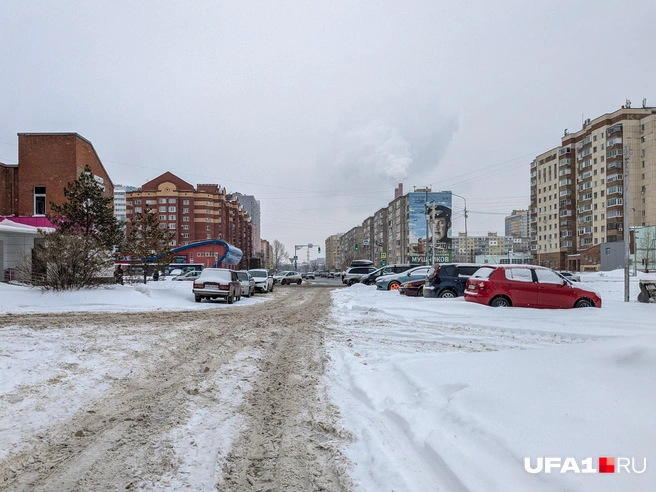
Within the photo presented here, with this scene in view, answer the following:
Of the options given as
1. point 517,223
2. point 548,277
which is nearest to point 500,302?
point 548,277

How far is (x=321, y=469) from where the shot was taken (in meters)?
3.35

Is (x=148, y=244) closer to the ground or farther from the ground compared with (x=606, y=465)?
farther from the ground

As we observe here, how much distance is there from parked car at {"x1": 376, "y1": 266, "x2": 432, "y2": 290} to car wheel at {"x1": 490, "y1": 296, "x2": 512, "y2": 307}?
11610mm

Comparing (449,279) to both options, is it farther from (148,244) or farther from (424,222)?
(424,222)

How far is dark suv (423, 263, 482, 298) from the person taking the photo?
1747 centimetres

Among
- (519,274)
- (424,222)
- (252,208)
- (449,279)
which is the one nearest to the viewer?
(519,274)

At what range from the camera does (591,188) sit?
79.8 metres

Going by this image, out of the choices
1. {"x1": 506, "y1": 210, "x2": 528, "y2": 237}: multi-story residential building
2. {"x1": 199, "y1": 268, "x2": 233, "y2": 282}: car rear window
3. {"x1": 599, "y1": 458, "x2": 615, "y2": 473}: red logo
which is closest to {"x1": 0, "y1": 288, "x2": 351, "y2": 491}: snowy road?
{"x1": 599, "y1": 458, "x2": 615, "y2": 473}: red logo

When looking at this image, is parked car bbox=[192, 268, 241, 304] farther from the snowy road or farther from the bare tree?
the bare tree

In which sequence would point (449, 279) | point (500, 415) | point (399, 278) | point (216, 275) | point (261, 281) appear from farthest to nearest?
point (261, 281), point (399, 278), point (216, 275), point (449, 279), point (500, 415)

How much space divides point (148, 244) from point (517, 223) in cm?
16618

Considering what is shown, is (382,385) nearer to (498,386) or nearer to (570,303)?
(498,386)

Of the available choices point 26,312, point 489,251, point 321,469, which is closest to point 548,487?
point 321,469

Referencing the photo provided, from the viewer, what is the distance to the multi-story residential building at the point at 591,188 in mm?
71125
